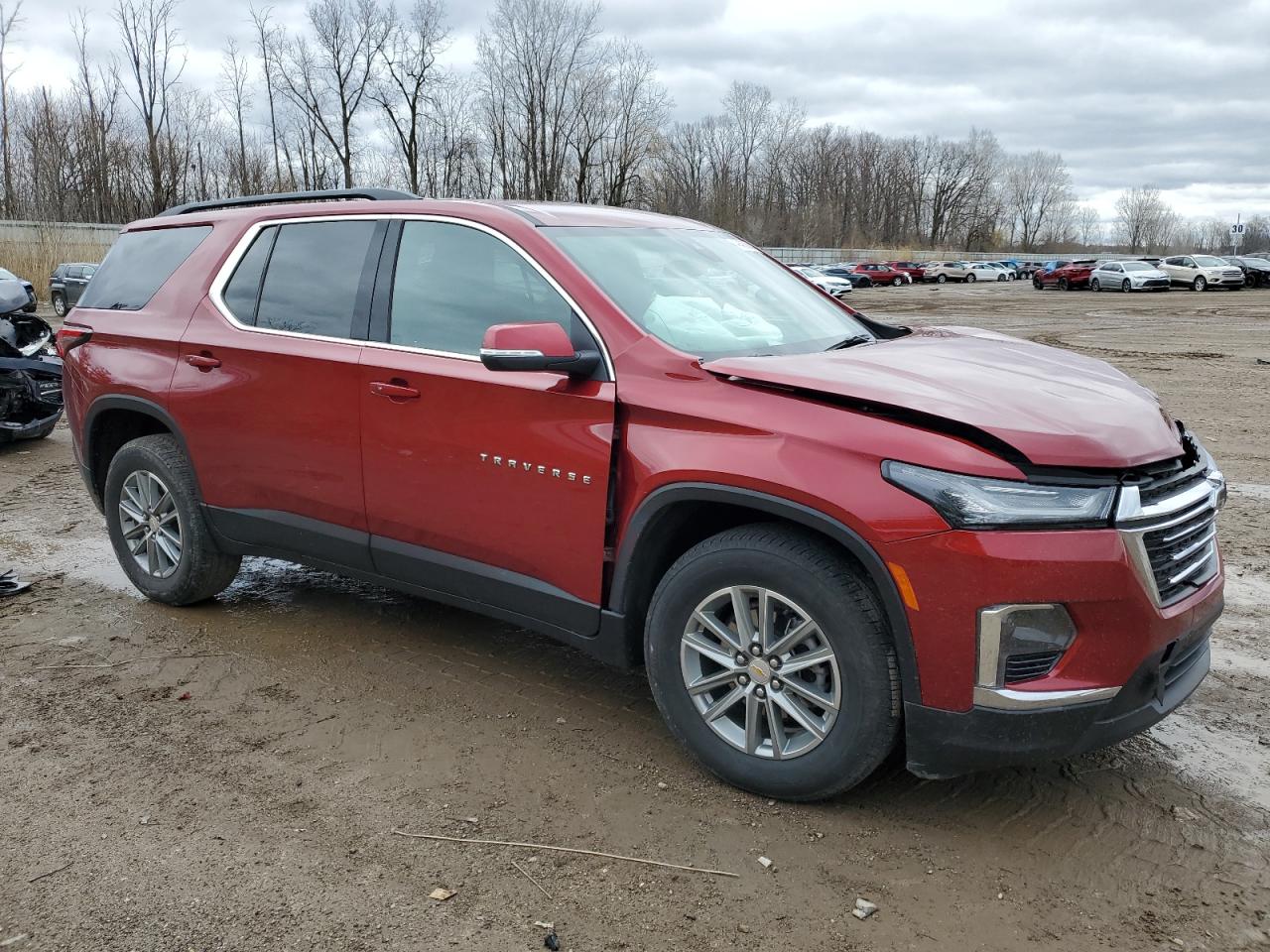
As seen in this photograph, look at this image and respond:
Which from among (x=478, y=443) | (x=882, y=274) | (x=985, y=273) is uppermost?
(x=985, y=273)

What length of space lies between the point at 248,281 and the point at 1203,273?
48226 mm

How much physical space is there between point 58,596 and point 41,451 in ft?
15.9

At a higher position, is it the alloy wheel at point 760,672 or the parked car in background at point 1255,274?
the parked car in background at point 1255,274

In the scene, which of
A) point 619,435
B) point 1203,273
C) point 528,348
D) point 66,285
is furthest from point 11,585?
point 1203,273

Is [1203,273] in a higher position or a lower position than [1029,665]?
higher

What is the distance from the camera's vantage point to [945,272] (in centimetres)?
6831

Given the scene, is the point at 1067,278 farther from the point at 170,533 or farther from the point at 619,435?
the point at 619,435

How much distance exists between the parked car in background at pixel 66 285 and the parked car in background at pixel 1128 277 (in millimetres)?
41099

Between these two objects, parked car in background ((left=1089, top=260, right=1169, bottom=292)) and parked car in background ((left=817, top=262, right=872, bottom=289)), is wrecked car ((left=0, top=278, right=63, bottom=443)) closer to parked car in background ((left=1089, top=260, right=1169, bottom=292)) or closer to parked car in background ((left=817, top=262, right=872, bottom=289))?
parked car in background ((left=1089, top=260, right=1169, bottom=292))

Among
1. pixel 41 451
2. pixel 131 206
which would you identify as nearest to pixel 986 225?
pixel 131 206

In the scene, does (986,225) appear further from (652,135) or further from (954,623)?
(954,623)

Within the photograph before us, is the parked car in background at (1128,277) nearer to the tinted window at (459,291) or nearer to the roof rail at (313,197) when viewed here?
the roof rail at (313,197)

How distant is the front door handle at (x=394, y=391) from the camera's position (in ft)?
12.6

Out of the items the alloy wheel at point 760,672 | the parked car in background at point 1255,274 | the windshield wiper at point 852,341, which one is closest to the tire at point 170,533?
the alloy wheel at point 760,672
